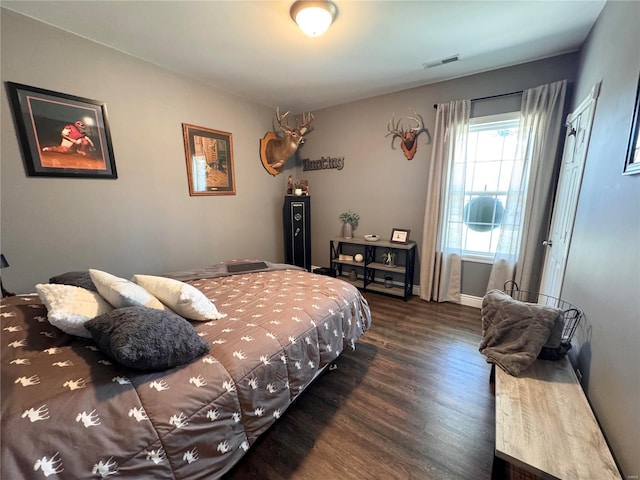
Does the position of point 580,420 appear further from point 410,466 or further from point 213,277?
point 213,277

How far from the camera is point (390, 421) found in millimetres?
1577

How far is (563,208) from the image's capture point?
85.8 inches

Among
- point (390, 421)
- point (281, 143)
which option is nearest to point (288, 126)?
point (281, 143)

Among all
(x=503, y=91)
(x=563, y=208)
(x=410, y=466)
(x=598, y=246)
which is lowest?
(x=410, y=466)

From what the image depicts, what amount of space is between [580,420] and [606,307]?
56 centimetres

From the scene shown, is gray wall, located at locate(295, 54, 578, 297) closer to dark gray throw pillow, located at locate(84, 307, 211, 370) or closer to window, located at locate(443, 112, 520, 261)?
window, located at locate(443, 112, 520, 261)

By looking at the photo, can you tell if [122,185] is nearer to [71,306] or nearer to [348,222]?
[71,306]

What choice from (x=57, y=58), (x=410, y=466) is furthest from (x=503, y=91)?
(x=57, y=58)

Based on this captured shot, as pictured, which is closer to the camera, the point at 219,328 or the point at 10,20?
the point at 219,328

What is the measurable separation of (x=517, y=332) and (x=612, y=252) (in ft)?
2.15

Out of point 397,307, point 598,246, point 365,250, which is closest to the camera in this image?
point 598,246

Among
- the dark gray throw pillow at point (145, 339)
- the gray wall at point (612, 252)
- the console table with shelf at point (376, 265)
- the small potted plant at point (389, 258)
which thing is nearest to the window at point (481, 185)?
the console table with shelf at point (376, 265)

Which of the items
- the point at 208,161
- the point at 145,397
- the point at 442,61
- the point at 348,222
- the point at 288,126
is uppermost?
the point at 442,61

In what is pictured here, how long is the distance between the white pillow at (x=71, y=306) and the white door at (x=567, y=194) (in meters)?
3.12
